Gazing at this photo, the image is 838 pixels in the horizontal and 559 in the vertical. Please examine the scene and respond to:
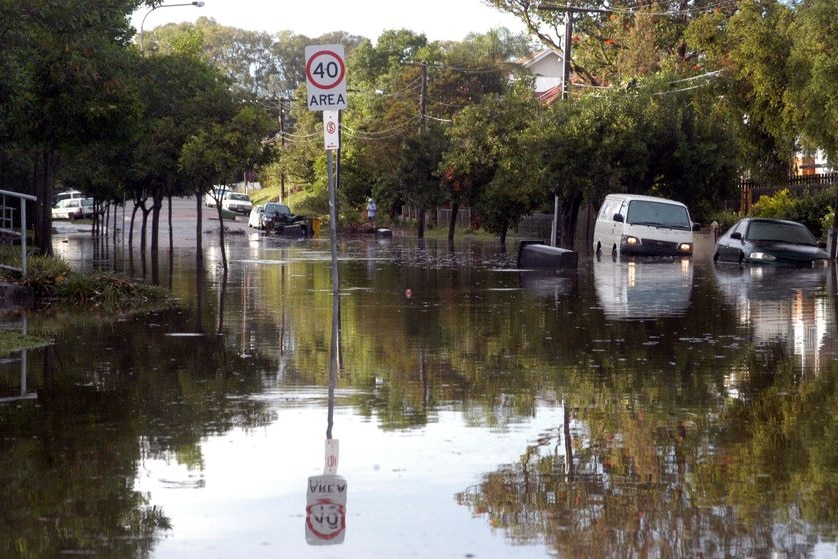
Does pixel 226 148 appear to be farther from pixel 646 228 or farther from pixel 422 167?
pixel 422 167

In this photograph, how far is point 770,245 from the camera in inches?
1331

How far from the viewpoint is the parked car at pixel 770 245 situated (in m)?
33.1

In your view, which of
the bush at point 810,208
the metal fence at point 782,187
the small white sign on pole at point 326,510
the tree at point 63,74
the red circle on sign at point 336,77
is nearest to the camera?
the small white sign on pole at point 326,510

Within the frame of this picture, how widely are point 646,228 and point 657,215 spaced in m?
0.81

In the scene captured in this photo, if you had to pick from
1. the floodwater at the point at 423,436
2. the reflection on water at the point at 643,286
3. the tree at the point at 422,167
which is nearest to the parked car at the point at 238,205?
the tree at the point at 422,167

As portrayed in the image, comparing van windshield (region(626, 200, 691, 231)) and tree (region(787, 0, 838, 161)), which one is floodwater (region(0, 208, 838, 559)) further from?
van windshield (region(626, 200, 691, 231))

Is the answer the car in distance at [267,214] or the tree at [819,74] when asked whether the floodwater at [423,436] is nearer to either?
the tree at [819,74]

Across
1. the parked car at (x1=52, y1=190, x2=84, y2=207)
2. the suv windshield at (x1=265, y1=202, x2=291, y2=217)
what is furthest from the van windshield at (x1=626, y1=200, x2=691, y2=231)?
the parked car at (x1=52, y1=190, x2=84, y2=207)

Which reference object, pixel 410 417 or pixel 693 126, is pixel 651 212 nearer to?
pixel 693 126

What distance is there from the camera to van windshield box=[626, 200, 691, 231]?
3750 cm

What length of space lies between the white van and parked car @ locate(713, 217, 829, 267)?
1.73 m

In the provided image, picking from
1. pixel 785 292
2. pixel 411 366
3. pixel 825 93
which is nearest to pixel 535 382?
pixel 411 366

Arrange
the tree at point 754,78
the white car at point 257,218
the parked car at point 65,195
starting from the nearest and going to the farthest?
the tree at point 754,78 → the white car at point 257,218 → the parked car at point 65,195

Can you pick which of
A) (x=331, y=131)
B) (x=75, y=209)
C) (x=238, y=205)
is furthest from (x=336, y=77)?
(x=238, y=205)
